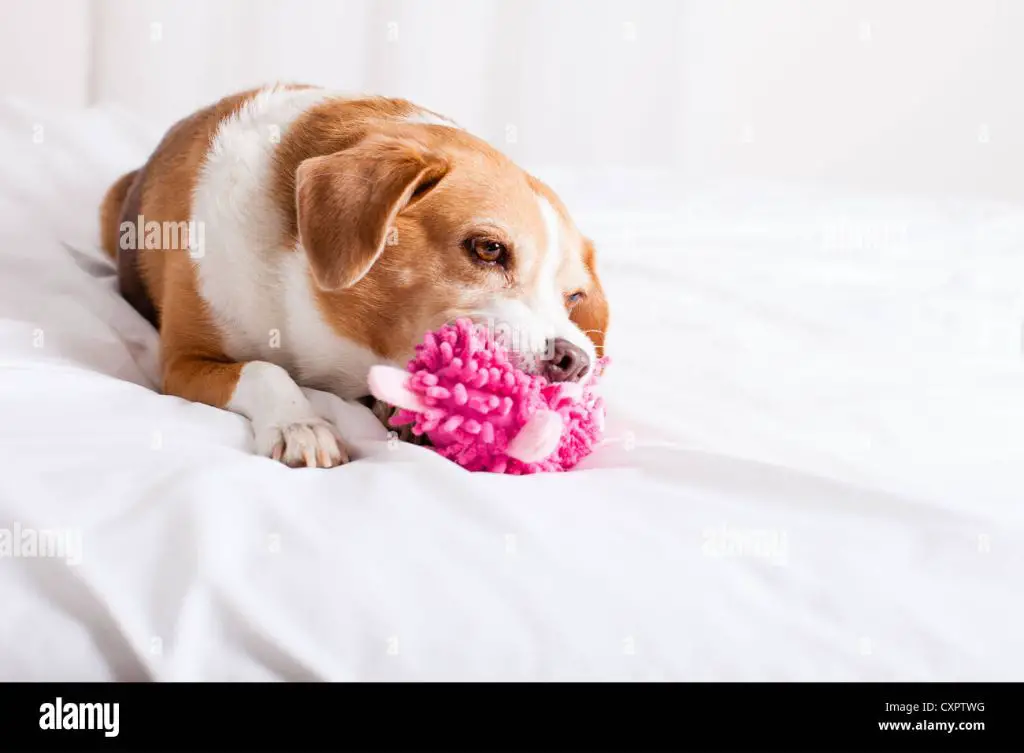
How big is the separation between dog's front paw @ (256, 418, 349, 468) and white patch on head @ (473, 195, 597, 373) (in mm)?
362

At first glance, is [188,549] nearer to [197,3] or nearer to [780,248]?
[780,248]

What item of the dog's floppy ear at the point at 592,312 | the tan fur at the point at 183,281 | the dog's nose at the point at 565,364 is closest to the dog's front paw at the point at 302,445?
the tan fur at the point at 183,281

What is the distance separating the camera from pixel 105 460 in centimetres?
144

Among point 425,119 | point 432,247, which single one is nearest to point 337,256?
point 432,247

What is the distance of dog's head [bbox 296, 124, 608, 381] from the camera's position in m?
1.88

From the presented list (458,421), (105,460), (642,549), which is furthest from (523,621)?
(105,460)

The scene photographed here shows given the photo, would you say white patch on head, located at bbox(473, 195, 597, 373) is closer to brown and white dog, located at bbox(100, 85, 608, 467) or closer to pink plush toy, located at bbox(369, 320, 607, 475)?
brown and white dog, located at bbox(100, 85, 608, 467)

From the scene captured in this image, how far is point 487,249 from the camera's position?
2.01 meters

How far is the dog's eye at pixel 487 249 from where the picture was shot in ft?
6.57

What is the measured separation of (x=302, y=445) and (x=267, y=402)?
22cm
